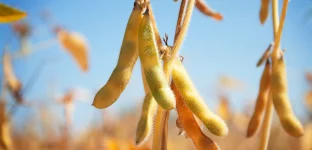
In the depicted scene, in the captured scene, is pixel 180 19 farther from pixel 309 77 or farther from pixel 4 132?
pixel 309 77

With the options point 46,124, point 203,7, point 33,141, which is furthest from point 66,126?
point 33,141

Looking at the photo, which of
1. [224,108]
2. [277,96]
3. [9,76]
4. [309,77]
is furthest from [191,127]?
[309,77]

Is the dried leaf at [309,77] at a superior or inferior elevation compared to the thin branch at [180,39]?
inferior

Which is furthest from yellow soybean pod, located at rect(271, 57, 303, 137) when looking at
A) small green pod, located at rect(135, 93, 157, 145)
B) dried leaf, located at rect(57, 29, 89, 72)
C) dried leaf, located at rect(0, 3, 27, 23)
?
dried leaf, located at rect(57, 29, 89, 72)

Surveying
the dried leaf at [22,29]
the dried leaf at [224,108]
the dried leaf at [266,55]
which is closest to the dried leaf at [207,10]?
the dried leaf at [266,55]

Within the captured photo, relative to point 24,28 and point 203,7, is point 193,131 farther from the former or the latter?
point 24,28

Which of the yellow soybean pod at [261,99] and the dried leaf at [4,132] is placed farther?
the dried leaf at [4,132]

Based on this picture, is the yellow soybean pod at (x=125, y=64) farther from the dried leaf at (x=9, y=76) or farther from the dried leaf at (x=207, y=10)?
the dried leaf at (x=9, y=76)
